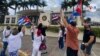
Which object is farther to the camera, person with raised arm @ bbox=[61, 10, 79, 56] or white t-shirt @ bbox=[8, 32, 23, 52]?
white t-shirt @ bbox=[8, 32, 23, 52]

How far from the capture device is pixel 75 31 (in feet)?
31.8

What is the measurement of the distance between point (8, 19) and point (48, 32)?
20141mm

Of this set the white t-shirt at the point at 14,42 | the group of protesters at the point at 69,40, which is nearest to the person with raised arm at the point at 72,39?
the group of protesters at the point at 69,40

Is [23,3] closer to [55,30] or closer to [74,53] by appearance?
[55,30]

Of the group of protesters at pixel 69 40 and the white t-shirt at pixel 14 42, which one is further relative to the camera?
the white t-shirt at pixel 14 42

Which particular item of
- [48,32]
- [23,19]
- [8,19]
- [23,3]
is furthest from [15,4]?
[23,19]

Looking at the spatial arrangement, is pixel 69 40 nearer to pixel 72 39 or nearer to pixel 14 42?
pixel 72 39

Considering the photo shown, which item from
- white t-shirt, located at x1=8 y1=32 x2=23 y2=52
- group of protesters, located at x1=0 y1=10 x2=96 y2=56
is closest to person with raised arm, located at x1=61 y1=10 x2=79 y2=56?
group of protesters, located at x1=0 y1=10 x2=96 y2=56

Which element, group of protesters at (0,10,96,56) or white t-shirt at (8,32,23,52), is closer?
group of protesters at (0,10,96,56)

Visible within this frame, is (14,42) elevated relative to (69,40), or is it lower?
lower

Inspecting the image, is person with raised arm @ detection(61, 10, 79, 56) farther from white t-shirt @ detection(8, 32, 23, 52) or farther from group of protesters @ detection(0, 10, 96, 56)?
white t-shirt @ detection(8, 32, 23, 52)

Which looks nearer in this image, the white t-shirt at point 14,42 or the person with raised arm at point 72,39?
the person with raised arm at point 72,39

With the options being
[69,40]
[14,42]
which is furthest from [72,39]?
[14,42]

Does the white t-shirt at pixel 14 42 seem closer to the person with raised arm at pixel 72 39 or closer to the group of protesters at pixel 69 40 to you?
the group of protesters at pixel 69 40
